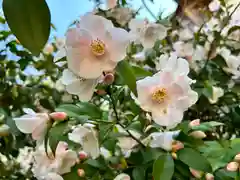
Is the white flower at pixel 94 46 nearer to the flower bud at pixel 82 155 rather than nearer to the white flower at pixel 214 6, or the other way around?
the flower bud at pixel 82 155

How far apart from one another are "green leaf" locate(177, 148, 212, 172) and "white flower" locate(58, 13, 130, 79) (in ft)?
0.64

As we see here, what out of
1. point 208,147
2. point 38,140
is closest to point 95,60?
point 38,140

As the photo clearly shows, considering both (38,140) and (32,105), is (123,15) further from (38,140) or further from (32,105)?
(38,140)

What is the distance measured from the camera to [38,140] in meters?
0.71

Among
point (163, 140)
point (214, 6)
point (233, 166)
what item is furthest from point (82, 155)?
point (214, 6)

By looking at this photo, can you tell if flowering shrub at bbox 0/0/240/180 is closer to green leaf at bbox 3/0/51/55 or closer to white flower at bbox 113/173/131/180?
white flower at bbox 113/173/131/180

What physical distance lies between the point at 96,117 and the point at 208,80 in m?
0.52

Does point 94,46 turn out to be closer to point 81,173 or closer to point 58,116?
point 58,116

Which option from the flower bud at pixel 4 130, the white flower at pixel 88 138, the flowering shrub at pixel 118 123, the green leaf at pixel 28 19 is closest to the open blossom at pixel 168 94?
the flowering shrub at pixel 118 123

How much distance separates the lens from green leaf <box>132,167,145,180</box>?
0.73 m

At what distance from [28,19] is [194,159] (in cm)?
40

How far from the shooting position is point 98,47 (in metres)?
0.65

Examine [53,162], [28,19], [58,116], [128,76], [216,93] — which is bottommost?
[216,93]

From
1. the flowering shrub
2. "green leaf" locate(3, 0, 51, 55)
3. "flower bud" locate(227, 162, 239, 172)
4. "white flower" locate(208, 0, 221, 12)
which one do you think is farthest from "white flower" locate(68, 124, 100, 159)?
"white flower" locate(208, 0, 221, 12)
